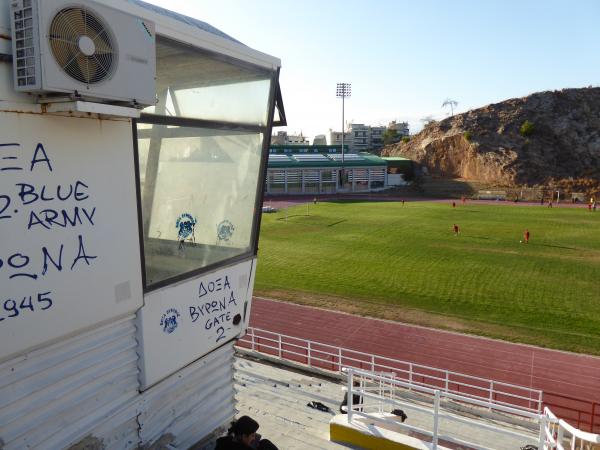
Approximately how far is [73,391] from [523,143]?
311 ft

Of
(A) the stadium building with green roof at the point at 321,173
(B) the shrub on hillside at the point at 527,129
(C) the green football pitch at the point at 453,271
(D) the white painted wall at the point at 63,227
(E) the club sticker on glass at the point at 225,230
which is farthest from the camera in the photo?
(B) the shrub on hillside at the point at 527,129

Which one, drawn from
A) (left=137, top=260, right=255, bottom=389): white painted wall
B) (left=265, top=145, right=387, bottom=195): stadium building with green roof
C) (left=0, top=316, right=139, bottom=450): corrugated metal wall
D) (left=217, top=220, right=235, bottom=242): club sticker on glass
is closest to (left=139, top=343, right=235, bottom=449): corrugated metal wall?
(left=137, top=260, right=255, bottom=389): white painted wall

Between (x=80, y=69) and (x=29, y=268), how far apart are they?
148 cm

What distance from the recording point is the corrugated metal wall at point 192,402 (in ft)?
16.7

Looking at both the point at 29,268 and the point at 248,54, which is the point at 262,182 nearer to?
the point at 248,54

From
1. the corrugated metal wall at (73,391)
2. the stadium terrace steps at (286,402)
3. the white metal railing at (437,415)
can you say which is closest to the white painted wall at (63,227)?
the corrugated metal wall at (73,391)

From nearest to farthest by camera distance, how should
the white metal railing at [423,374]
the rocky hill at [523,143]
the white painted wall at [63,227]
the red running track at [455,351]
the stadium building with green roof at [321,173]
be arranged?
1. the white painted wall at [63,227]
2. the white metal railing at [423,374]
3. the red running track at [455,351]
4. the stadium building with green roof at [321,173]
5. the rocky hill at [523,143]

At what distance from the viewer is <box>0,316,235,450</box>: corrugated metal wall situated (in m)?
3.62

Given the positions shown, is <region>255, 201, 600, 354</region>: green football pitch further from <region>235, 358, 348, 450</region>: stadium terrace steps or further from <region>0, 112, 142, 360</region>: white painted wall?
<region>0, 112, 142, 360</region>: white painted wall

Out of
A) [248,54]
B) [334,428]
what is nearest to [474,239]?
[334,428]

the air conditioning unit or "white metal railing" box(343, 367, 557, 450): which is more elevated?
the air conditioning unit

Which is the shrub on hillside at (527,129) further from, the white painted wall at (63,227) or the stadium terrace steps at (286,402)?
the white painted wall at (63,227)

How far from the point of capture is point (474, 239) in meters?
35.6

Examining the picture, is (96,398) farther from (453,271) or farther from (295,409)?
(453,271)
